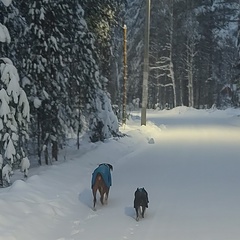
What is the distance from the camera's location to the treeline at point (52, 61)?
36.3ft

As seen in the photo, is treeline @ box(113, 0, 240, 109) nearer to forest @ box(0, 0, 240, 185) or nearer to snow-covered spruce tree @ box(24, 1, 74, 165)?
forest @ box(0, 0, 240, 185)

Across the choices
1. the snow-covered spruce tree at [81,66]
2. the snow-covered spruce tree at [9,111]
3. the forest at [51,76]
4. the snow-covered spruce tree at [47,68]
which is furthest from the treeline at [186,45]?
the snow-covered spruce tree at [9,111]

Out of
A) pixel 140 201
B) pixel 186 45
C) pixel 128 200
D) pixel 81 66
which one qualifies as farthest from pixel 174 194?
pixel 186 45

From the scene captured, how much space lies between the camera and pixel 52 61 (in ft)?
38.5

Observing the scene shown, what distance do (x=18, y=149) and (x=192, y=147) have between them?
32.4 ft

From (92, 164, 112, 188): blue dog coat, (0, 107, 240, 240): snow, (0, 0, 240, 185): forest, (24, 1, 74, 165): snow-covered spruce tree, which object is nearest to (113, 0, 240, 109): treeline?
(0, 0, 240, 185): forest

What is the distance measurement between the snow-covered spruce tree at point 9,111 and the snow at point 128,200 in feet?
1.72

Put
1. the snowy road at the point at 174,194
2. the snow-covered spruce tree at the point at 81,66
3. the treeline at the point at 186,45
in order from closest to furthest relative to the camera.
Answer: the snowy road at the point at 174,194, the snow-covered spruce tree at the point at 81,66, the treeline at the point at 186,45

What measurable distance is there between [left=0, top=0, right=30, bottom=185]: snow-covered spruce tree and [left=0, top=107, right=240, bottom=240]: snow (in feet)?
1.72

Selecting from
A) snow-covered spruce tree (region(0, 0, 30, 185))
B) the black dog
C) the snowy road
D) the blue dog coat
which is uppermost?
snow-covered spruce tree (region(0, 0, 30, 185))

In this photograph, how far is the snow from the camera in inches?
270

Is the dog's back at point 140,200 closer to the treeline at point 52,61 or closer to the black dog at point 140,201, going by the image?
the black dog at point 140,201

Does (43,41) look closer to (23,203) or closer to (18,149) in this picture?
(18,149)

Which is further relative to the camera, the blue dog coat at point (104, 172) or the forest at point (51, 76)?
the forest at point (51, 76)
